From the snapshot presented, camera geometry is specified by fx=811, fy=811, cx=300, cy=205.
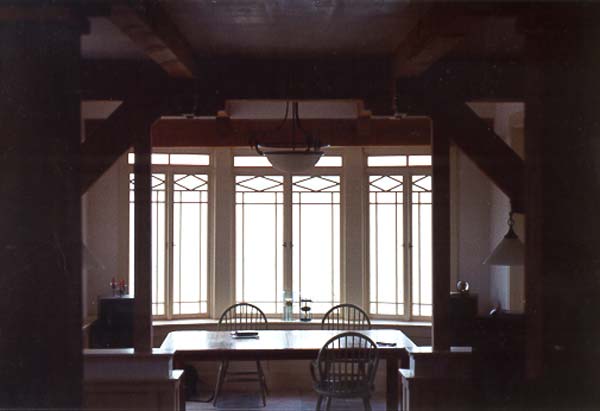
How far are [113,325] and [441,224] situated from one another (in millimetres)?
3435

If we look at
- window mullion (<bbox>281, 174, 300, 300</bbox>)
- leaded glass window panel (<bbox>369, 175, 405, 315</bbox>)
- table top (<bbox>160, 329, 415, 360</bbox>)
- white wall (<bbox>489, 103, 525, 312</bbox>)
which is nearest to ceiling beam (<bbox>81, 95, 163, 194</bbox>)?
table top (<bbox>160, 329, 415, 360</bbox>)

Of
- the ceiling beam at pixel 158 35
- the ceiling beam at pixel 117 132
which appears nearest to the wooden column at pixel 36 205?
the ceiling beam at pixel 158 35

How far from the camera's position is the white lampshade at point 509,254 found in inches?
185

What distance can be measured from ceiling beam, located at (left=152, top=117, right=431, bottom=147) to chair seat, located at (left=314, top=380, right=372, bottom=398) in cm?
241

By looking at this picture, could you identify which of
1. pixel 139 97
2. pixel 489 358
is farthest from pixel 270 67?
pixel 489 358

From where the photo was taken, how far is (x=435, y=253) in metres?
4.70

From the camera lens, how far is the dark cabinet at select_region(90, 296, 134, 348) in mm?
6889

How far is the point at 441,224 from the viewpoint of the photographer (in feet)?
15.3

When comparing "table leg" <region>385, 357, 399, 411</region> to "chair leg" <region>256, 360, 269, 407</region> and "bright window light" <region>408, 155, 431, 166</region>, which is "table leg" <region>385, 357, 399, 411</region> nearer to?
"chair leg" <region>256, 360, 269, 407</region>

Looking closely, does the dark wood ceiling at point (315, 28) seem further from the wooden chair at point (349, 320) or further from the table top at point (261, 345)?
the wooden chair at point (349, 320)

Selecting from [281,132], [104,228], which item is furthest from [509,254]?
[104,228]

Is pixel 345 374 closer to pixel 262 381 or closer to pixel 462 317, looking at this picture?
pixel 262 381

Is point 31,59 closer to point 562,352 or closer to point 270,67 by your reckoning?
point 562,352

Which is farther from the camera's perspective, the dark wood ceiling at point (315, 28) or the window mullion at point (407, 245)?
the window mullion at point (407, 245)
